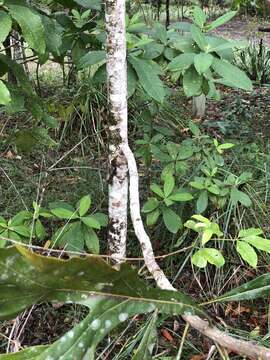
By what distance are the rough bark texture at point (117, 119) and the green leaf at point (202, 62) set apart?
0.24 meters

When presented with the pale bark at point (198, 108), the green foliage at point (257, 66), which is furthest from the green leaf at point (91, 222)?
the green foliage at point (257, 66)

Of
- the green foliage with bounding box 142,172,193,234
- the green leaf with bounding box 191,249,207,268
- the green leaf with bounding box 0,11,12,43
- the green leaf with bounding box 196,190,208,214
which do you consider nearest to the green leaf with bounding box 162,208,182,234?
the green foliage with bounding box 142,172,193,234

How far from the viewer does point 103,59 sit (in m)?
1.84

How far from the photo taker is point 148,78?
177 cm

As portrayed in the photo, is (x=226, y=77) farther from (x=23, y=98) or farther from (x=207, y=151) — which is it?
(x=207, y=151)

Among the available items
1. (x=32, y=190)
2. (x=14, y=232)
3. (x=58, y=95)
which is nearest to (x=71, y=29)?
(x=14, y=232)

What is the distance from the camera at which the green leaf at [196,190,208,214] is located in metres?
2.18

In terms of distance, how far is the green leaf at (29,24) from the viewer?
4.92 ft

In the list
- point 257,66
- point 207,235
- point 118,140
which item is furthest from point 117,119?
point 257,66

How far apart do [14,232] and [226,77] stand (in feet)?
3.23

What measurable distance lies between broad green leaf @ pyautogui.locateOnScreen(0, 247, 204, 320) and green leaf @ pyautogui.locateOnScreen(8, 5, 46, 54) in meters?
0.93

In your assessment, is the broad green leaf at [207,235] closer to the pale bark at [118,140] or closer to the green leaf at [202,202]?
the pale bark at [118,140]

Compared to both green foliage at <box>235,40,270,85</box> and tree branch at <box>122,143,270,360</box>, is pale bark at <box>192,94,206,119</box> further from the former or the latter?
tree branch at <box>122,143,270,360</box>

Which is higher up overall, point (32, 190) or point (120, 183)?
point (120, 183)
